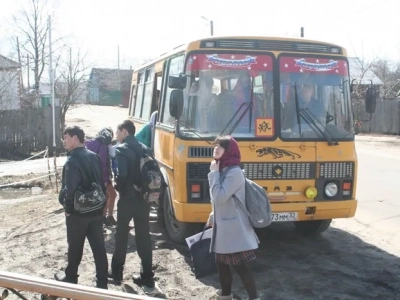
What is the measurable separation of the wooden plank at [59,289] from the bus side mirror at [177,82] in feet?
13.4

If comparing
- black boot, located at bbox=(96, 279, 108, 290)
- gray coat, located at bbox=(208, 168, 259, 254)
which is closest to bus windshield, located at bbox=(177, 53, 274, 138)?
gray coat, located at bbox=(208, 168, 259, 254)

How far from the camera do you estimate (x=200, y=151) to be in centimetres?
703

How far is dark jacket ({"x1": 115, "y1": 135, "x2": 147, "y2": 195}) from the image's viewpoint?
235 inches

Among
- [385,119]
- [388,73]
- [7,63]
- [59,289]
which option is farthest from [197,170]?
[388,73]

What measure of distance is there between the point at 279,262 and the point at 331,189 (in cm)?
120

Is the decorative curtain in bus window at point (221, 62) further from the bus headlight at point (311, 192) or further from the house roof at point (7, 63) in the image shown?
the house roof at point (7, 63)

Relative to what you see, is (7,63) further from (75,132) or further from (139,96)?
(75,132)

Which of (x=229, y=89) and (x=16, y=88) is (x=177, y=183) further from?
(x=16, y=88)

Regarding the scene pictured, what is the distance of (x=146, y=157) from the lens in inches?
241

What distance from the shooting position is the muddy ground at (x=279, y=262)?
6086mm

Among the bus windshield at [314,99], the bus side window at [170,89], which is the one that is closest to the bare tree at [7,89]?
the bus side window at [170,89]

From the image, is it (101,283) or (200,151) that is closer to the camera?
(101,283)

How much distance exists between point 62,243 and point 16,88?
31.1 meters

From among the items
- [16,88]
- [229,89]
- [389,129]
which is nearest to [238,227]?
[229,89]
